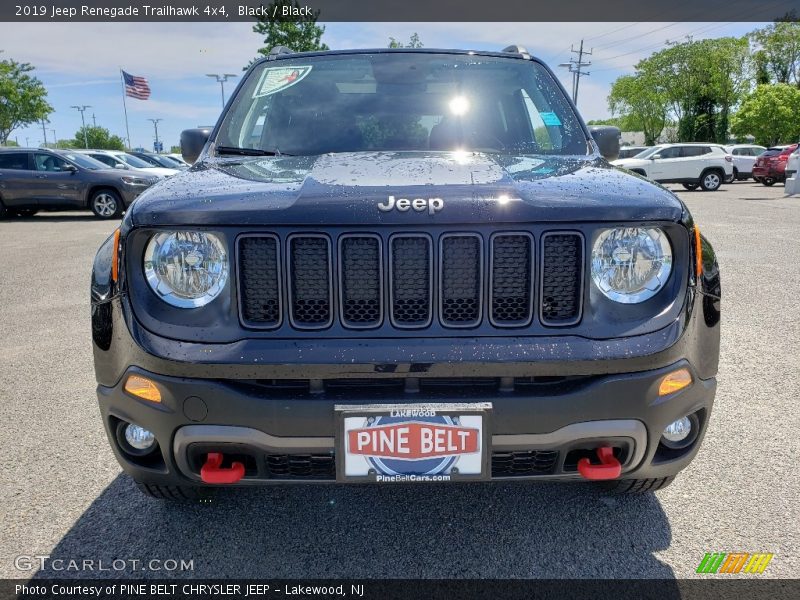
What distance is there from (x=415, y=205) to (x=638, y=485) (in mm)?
1320

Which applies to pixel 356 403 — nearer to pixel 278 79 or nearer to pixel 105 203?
pixel 278 79

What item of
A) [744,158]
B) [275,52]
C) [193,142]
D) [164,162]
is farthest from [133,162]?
[744,158]

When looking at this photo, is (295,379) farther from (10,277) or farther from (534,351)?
(10,277)

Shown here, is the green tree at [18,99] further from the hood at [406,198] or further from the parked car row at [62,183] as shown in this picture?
the hood at [406,198]

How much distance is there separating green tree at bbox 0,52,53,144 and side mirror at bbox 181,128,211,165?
48725mm

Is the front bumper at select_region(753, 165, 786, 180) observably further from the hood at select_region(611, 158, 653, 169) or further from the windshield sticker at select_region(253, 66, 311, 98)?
the windshield sticker at select_region(253, 66, 311, 98)

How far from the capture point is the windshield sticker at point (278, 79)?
3.19 metres

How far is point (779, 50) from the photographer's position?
201ft

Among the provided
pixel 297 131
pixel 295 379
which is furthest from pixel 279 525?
pixel 297 131

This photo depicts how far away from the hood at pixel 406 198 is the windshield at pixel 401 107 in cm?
70

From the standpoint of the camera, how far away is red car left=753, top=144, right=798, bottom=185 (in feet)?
79.5

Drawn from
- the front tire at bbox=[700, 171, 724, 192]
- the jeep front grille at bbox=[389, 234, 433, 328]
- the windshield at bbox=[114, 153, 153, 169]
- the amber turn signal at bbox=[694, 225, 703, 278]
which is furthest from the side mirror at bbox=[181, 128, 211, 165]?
the front tire at bbox=[700, 171, 724, 192]

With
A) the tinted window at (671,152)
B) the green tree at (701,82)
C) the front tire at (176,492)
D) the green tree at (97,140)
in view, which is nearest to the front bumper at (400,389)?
the front tire at (176,492)

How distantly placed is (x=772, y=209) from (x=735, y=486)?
14.8 m
